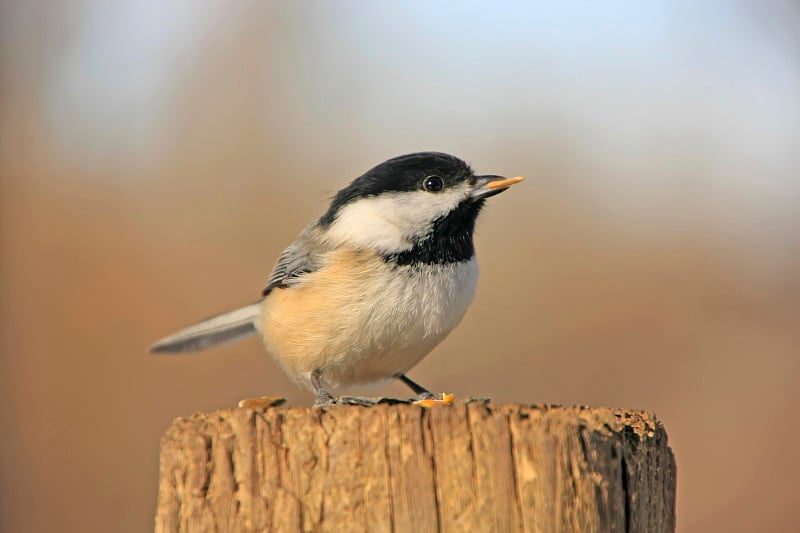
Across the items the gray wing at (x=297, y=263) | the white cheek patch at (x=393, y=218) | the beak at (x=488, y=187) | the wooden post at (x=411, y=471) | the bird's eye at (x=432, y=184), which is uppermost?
the bird's eye at (x=432, y=184)

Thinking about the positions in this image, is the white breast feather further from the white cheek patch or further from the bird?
the white cheek patch

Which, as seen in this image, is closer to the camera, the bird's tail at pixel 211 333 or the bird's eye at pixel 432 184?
the bird's eye at pixel 432 184

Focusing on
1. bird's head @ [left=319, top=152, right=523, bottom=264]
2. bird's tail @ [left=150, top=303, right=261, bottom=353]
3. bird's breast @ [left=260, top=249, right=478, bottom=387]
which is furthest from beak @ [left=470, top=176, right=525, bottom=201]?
bird's tail @ [left=150, top=303, right=261, bottom=353]

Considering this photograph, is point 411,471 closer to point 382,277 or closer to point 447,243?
point 382,277

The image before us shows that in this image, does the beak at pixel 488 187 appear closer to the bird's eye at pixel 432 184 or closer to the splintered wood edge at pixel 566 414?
the bird's eye at pixel 432 184

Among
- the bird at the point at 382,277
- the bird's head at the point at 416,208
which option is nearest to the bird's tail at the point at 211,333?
the bird at the point at 382,277

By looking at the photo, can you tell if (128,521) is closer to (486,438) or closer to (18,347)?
(18,347)

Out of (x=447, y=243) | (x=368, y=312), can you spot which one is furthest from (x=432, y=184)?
(x=368, y=312)

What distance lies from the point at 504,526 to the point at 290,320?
69.6 inches

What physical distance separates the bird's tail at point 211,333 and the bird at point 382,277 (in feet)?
1.90

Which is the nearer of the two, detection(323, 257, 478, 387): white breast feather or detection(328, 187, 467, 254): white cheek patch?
detection(323, 257, 478, 387): white breast feather

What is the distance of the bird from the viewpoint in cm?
322

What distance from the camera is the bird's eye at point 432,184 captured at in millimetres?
3443

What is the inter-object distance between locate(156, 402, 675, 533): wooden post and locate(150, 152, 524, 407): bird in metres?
1.23
